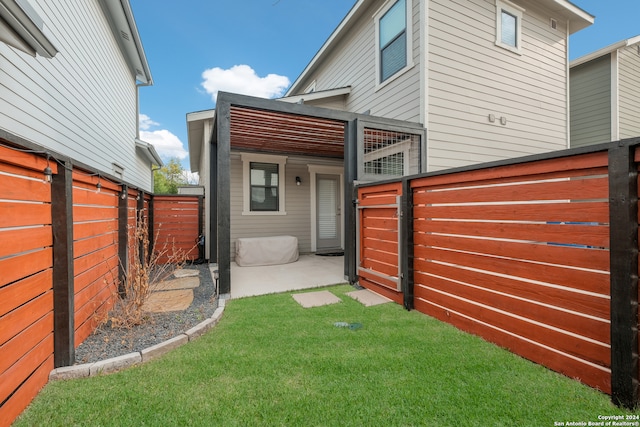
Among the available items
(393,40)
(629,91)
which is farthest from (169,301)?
(629,91)

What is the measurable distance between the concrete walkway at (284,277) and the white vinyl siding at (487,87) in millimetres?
2667

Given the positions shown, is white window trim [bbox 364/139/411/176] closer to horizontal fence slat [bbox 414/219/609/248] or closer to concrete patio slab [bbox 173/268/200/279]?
horizontal fence slat [bbox 414/219/609/248]

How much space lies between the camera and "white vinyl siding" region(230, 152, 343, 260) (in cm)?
658

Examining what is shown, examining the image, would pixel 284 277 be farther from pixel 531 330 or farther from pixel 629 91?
pixel 629 91

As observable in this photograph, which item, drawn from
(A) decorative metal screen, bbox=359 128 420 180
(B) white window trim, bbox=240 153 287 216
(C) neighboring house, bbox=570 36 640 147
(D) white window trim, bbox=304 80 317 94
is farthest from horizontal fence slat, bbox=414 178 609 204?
(C) neighboring house, bbox=570 36 640 147

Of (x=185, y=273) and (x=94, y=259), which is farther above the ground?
(x=94, y=259)

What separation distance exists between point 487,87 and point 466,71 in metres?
0.60

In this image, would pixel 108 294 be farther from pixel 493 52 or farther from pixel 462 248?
pixel 493 52

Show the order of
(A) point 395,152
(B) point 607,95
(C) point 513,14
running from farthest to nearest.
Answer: (B) point 607,95 → (C) point 513,14 → (A) point 395,152

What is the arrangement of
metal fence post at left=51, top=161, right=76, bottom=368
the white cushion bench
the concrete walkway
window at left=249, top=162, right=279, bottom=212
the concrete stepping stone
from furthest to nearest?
window at left=249, top=162, right=279, bottom=212 < the white cushion bench < the concrete walkway < the concrete stepping stone < metal fence post at left=51, top=161, right=76, bottom=368

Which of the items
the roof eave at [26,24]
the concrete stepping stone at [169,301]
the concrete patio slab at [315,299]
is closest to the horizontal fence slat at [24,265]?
the concrete stepping stone at [169,301]

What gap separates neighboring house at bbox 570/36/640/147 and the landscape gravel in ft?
32.1

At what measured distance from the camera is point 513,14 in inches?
219

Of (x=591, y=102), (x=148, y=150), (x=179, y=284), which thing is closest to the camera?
(x=179, y=284)
